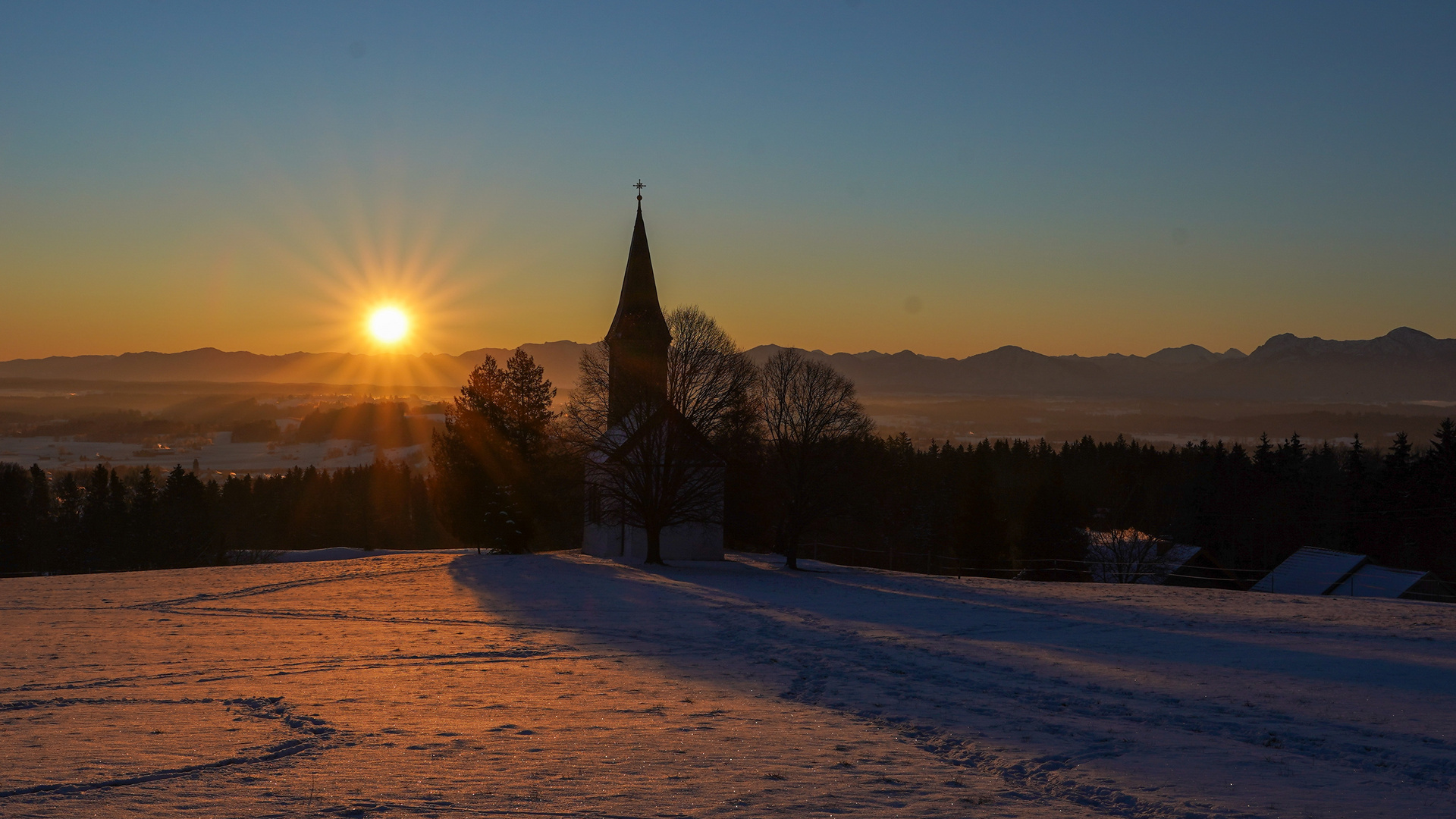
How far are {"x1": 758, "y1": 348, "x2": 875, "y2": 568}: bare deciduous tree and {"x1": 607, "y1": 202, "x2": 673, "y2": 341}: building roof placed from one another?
310 inches

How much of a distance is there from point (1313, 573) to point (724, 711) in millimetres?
45338

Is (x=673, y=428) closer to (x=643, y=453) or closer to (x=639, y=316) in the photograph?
(x=643, y=453)

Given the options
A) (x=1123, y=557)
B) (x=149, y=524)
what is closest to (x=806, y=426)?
(x=1123, y=557)

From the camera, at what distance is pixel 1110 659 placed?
1719 cm

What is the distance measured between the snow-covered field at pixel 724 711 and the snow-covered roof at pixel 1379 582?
72.6ft

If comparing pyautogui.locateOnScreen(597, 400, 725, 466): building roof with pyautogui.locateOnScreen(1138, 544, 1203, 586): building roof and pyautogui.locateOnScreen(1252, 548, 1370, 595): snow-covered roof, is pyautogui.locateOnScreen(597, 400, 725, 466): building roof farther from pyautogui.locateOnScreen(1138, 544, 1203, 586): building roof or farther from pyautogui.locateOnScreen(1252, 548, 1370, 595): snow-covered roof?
pyautogui.locateOnScreen(1138, 544, 1203, 586): building roof

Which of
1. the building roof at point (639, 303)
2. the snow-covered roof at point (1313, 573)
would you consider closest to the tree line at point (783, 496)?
the building roof at point (639, 303)

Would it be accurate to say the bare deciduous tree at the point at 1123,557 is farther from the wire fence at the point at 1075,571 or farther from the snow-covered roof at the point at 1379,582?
the snow-covered roof at the point at 1379,582

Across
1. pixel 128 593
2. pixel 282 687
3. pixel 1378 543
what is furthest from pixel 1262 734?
pixel 1378 543

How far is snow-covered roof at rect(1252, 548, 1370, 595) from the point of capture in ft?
Answer: 151

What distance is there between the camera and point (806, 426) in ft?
138

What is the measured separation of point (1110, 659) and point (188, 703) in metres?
14.7

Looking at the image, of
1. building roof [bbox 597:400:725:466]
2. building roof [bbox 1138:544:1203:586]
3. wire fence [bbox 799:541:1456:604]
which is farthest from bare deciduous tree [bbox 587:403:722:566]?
building roof [bbox 1138:544:1203:586]

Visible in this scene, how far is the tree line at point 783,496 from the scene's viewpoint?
137 feet
